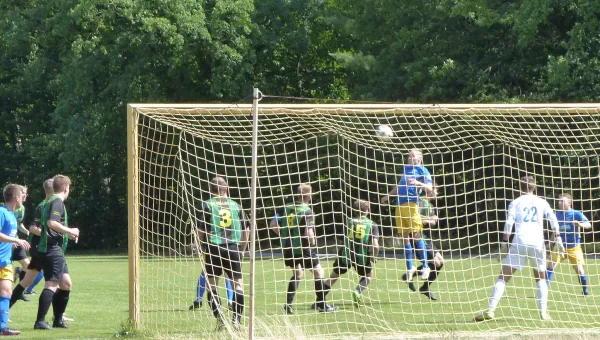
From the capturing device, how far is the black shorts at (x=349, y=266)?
1177 cm

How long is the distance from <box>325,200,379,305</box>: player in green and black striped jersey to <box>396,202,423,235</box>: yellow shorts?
48 centimetres

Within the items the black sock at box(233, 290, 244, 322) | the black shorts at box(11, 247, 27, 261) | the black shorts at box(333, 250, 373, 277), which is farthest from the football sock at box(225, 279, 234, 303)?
the black shorts at box(11, 247, 27, 261)

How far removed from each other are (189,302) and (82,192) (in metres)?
27.5

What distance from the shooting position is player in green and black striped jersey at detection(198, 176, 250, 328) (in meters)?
10.2

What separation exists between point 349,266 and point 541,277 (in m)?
2.51

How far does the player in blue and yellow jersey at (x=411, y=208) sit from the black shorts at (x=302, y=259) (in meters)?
1.33

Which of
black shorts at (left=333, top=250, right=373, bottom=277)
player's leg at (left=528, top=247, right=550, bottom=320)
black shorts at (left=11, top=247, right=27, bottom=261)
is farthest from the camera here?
black shorts at (left=11, top=247, right=27, bottom=261)

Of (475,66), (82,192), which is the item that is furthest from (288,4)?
(82,192)

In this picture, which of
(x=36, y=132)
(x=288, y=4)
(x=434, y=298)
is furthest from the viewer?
(x=36, y=132)

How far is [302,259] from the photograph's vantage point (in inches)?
446

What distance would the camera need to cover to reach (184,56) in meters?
32.1

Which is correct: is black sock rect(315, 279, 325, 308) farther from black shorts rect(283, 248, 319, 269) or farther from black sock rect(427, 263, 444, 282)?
black sock rect(427, 263, 444, 282)

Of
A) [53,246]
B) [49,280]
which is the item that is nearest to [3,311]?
[49,280]

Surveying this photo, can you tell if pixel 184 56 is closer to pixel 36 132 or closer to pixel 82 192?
pixel 82 192
